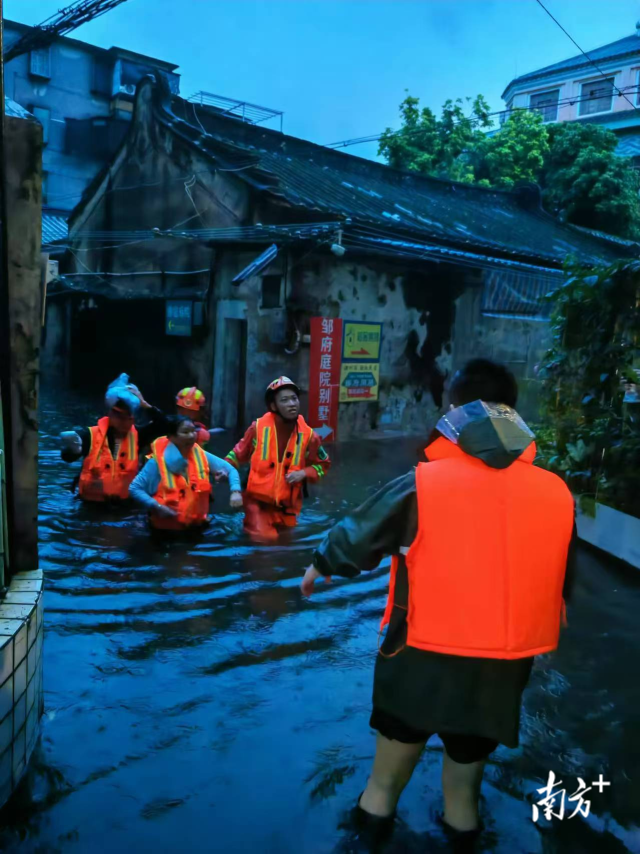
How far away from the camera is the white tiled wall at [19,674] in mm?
2725

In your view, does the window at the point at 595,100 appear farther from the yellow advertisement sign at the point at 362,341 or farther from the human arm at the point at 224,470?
the human arm at the point at 224,470

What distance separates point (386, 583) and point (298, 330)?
6.90 m

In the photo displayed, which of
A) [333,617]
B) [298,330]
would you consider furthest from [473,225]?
[333,617]

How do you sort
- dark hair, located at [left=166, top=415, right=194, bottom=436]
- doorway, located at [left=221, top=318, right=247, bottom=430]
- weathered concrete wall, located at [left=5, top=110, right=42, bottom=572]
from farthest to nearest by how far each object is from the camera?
doorway, located at [left=221, top=318, right=247, bottom=430]
dark hair, located at [left=166, top=415, right=194, bottom=436]
weathered concrete wall, located at [left=5, top=110, right=42, bottom=572]

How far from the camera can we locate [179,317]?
13664mm

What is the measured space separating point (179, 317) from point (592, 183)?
16.9m

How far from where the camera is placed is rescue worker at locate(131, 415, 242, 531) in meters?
6.11

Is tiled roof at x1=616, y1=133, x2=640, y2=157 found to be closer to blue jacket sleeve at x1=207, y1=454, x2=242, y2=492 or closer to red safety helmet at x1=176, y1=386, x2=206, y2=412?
red safety helmet at x1=176, y1=386, x2=206, y2=412

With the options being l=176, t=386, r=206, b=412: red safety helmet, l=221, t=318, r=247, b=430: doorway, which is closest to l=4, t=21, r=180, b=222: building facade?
l=221, t=318, r=247, b=430: doorway

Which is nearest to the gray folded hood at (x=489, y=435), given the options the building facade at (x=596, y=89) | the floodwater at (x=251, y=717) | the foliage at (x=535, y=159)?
the floodwater at (x=251, y=717)

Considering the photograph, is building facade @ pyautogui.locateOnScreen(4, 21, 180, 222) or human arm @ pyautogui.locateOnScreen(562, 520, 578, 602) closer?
human arm @ pyautogui.locateOnScreen(562, 520, 578, 602)

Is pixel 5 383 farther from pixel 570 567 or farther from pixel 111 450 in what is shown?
pixel 111 450

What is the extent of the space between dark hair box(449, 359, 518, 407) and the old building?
27.5 ft

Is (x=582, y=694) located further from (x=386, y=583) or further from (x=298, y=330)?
(x=298, y=330)
